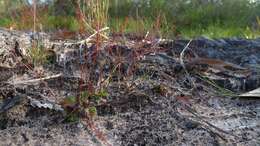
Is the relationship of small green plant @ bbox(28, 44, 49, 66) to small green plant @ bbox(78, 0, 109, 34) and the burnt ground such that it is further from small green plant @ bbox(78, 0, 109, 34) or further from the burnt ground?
small green plant @ bbox(78, 0, 109, 34)

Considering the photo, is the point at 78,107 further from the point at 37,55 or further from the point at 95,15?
the point at 37,55

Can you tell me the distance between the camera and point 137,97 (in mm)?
2234

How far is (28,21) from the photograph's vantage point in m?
3.40

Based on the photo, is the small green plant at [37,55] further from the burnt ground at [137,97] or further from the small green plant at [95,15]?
the small green plant at [95,15]

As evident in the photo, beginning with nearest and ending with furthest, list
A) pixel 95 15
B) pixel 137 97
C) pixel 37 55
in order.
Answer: pixel 137 97
pixel 95 15
pixel 37 55

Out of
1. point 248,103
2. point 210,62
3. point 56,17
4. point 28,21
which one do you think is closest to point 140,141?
point 248,103

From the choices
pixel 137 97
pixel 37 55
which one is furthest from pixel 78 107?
pixel 37 55

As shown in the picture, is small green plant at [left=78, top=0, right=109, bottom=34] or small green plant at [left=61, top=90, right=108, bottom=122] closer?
small green plant at [left=61, top=90, right=108, bottom=122]

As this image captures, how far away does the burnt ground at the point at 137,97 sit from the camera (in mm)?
1945

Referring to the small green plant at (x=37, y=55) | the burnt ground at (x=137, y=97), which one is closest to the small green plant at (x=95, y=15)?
the burnt ground at (x=137, y=97)

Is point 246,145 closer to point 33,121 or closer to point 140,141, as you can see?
point 140,141

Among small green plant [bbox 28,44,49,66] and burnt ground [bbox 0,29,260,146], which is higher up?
small green plant [bbox 28,44,49,66]

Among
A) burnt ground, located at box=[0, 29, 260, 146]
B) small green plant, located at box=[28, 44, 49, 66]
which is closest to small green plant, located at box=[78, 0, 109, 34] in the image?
burnt ground, located at box=[0, 29, 260, 146]

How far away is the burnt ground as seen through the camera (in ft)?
6.38
